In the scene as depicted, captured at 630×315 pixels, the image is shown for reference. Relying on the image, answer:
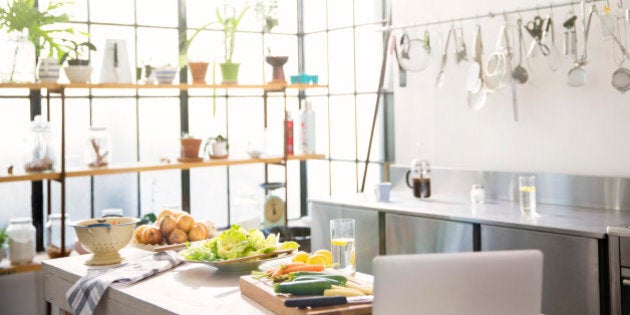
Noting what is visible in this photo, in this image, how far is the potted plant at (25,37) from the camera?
3674 millimetres

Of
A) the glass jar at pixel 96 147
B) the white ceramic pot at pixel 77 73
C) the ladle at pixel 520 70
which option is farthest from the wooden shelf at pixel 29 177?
the ladle at pixel 520 70

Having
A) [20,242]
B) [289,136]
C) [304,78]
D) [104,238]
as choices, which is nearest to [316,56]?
[304,78]

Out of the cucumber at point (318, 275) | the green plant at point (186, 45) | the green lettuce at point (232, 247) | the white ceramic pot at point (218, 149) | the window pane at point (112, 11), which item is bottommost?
the cucumber at point (318, 275)

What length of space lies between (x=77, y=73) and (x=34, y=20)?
1.08 ft

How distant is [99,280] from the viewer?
2.42 meters

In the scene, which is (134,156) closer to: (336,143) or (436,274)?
(336,143)

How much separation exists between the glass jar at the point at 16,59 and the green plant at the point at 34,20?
9 centimetres

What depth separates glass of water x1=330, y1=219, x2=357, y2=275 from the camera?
7.61 ft

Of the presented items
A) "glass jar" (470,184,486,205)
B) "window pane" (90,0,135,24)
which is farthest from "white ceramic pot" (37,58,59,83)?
"glass jar" (470,184,486,205)

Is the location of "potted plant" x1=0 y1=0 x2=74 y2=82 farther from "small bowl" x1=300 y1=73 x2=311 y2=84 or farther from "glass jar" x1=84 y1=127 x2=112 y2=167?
"small bowl" x1=300 y1=73 x2=311 y2=84

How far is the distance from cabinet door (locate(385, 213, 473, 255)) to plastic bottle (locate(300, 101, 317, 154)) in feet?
3.13

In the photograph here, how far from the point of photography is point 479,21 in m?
4.14

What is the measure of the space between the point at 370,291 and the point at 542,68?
7.27 ft

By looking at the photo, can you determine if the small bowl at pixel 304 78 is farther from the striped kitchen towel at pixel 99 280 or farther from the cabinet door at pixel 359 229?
the striped kitchen towel at pixel 99 280
